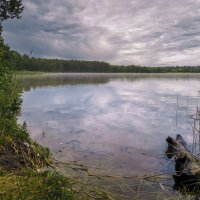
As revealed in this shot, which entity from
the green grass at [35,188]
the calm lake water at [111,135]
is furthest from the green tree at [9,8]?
the green grass at [35,188]

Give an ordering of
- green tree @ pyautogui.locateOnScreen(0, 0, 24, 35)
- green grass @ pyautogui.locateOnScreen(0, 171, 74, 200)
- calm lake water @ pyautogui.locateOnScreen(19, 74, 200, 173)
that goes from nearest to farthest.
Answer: green grass @ pyautogui.locateOnScreen(0, 171, 74, 200), calm lake water @ pyautogui.locateOnScreen(19, 74, 200, 173), green tree @ pyautogui.locateOnScreen(0, 0, 24, 35)

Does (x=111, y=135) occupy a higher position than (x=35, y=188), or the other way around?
(x=35, y=188)

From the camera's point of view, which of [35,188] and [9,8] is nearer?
[35,188]

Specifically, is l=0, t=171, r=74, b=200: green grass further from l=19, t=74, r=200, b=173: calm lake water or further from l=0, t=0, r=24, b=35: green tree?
l=0, t=0, r=24, b=35: green tree

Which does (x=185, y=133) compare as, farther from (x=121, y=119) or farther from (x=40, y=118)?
(x=40, y=118)

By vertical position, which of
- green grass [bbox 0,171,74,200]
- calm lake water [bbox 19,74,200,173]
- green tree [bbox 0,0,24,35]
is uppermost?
green tree [bbox 0,0,24,35]

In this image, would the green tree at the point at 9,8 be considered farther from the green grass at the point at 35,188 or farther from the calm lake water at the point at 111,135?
the green grass at the point at 35,188

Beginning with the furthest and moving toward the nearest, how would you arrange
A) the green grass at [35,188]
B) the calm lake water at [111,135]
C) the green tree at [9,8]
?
1. the green tree at [9,8]
2. the calm lake water at [111,135]
3. the green grass at [35,188]

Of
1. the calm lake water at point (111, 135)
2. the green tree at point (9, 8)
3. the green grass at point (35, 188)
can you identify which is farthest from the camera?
the green tree at point (9, 8)

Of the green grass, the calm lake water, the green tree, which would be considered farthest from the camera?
the green tree

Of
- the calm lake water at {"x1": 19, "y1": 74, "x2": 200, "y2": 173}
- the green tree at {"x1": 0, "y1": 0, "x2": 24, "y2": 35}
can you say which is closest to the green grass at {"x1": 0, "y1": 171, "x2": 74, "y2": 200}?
the calm lake water at {"x1": 19, "y1": 74, "x2": 200, "y2": 173}

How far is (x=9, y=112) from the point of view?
15.0 meters

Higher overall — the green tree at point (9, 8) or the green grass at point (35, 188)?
the green tree at point (9, 8)

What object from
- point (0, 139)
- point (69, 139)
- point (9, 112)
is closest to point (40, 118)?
point (69, 139)
